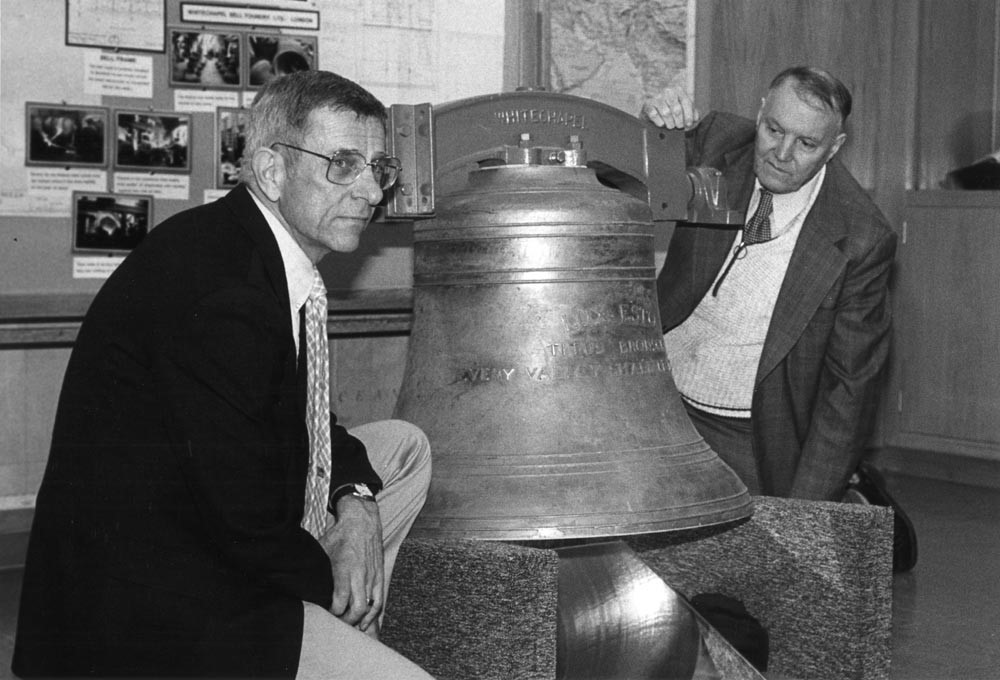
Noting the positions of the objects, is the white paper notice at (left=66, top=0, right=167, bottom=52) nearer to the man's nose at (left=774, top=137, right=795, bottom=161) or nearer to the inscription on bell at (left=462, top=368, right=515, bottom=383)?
the man's nose at (left=774, top=137, right=795, bottom=161)

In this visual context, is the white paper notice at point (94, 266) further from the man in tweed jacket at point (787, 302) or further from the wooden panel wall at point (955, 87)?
the wooden panel wall at point (955, 87)

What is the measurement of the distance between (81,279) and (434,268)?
176 centimetres

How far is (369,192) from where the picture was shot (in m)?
2.22

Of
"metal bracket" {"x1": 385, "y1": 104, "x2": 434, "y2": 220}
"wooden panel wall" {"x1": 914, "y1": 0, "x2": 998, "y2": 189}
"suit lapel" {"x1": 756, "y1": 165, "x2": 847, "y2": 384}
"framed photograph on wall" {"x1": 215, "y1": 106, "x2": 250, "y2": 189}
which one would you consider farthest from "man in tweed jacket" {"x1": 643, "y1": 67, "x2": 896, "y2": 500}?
"wooden panel wall" {"x1": 914, "y1": 0, "x2": 998, "y2": 189}

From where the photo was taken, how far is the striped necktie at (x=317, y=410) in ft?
7.10

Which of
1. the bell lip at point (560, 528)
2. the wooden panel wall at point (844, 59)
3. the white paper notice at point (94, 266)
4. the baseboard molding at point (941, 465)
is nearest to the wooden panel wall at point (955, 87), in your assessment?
the wooden panel wall at point (844, 59)

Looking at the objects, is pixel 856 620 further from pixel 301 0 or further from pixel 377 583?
pixel 301 0

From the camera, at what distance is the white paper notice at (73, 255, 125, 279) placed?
3953 millimetres

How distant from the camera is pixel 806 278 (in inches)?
131

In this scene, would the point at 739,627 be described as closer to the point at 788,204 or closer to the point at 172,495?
the point at 788,204

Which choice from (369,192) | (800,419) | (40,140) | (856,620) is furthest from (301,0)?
(856,620)

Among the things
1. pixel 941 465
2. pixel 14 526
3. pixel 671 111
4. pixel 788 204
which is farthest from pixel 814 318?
pixel 941 465

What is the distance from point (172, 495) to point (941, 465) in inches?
183

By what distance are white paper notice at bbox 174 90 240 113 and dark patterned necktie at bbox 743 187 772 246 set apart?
1539 mm
